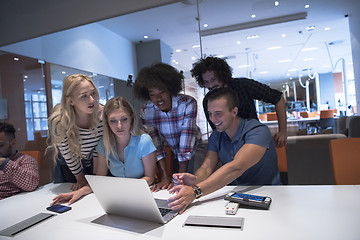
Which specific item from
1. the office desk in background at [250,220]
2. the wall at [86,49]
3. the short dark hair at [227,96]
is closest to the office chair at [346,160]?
the office desk in background at [250,220]

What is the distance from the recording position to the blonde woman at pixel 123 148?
1.76 m

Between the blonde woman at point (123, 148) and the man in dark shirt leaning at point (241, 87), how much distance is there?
2.53 ft

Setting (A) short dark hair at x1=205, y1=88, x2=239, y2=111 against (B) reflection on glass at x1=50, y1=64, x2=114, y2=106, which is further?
(B) reflection on glass at x1=50, y1=64, x2=114, y2=106

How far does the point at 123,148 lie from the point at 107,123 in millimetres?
210

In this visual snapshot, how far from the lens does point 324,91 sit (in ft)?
10.5

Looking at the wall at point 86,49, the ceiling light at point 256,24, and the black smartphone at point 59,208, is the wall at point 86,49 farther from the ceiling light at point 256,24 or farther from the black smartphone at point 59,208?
the black smartphone at point 59,208

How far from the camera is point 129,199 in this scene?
3.61 feet

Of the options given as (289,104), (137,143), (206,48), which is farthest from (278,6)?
(137,143)

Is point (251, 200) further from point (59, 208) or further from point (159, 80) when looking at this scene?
point (159, 80)

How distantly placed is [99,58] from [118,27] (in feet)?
2.01

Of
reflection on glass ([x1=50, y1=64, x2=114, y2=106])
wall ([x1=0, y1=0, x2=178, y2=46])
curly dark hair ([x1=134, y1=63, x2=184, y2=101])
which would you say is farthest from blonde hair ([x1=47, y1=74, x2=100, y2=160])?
reflection on glass ([x1=50, y1=64, x2=114, y2=106])

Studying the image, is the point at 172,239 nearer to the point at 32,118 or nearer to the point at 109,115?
the point at 109,115

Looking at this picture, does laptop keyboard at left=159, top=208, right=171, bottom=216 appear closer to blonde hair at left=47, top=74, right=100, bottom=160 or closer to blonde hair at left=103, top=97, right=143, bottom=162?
blonde hair at left=103, top=97, right=143, bottom=162

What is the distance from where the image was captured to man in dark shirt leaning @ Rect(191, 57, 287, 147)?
224cm
